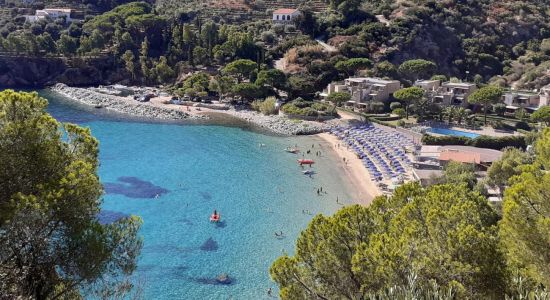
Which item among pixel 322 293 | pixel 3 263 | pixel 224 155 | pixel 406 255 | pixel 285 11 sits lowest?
pixel 224 155

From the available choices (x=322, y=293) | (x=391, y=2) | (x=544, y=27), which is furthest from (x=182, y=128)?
(x=544, y=27)

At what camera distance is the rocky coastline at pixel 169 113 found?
185ft

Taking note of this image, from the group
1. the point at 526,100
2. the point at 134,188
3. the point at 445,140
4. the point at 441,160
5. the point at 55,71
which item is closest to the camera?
the point at 134,188

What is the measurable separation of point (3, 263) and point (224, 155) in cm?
3682

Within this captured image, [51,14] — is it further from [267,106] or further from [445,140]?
[445,140]

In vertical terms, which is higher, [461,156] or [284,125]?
[461,156]

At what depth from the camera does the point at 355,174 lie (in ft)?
136

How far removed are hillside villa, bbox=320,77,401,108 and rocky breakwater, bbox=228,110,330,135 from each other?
28.2 feet

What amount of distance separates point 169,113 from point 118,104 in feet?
33.6

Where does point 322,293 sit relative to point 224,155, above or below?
above

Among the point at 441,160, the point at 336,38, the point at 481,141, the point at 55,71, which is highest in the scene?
the point at 336,38

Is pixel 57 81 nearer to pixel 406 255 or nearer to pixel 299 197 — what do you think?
pixel 299 197

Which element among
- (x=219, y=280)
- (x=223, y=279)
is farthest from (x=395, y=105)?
(x=219, y=280)

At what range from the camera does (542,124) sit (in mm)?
52125
